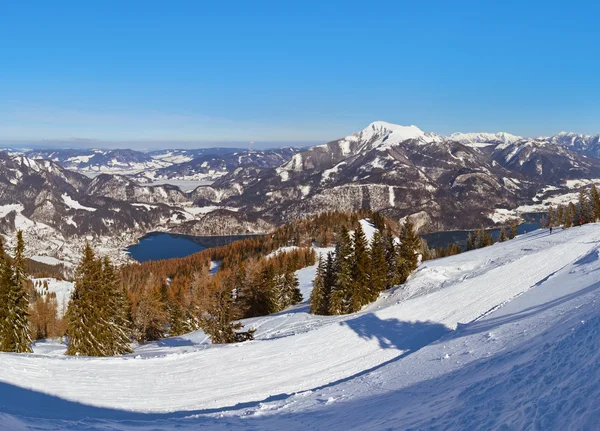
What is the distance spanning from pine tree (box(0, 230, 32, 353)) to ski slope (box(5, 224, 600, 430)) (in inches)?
470

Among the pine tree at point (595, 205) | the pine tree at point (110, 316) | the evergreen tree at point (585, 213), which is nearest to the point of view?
the pine tree at point (110, 316)

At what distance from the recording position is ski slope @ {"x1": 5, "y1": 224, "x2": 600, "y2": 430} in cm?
1070

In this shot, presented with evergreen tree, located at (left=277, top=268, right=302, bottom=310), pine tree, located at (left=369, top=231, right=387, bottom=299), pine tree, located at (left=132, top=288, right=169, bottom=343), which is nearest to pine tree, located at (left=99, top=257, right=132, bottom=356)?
pine tree, located at (left=132, top=288, right=169, bottom=343)

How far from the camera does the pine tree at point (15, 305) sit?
30328mm

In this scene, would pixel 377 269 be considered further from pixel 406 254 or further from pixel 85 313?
pixel 85 313

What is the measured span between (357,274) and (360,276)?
0.44 m

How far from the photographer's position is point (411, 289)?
48406mm

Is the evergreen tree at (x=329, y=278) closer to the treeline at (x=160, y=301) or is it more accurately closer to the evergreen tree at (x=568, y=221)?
the treeline at (x=160, y=301)

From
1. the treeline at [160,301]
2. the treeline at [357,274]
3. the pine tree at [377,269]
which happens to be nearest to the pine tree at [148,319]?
the treeline at [160,301]

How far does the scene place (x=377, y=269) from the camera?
50.9 meters

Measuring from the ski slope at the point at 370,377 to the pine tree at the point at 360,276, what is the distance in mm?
11411

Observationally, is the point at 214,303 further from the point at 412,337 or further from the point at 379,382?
the point at 379,382

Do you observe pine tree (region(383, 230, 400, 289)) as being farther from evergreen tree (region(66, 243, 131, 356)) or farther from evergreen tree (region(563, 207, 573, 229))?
evergreen tree (region(563, 207, 573, 229))

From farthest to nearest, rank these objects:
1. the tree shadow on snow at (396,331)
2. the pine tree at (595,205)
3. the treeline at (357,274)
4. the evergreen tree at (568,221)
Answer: the evergreen tree at (568,221)
the pine tree at (595,205)
the treeline at (357,274)
the tree shadow on snow at (396,331)
